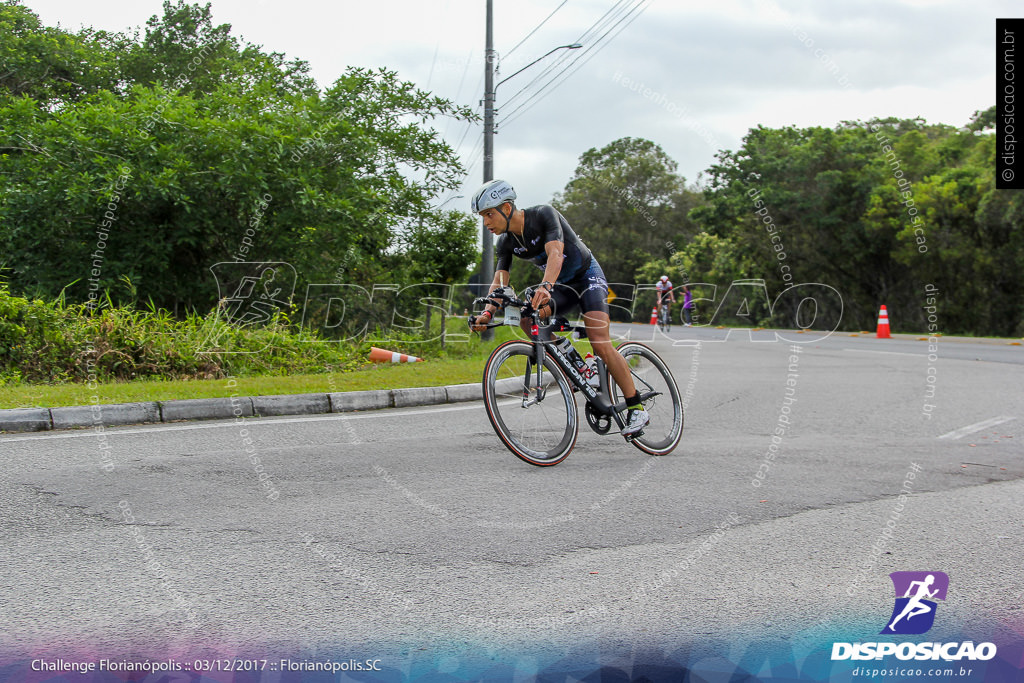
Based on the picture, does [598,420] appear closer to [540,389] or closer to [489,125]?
[540,389]

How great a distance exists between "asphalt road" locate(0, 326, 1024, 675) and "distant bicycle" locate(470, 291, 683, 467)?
0.67ft

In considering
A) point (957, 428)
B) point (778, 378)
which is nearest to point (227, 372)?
point (778, 378)

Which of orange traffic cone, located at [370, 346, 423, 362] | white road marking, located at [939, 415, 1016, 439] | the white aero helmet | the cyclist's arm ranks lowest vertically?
white road marking, located at [939, 415, 1016, 439]

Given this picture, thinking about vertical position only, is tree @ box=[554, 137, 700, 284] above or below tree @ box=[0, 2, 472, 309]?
above

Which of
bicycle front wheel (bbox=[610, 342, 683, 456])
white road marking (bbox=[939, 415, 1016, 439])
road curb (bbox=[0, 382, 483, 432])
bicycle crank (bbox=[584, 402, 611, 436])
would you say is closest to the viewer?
bicycle crank (bbox=[584, 402, 611, 436])

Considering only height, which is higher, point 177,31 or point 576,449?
point 177,31

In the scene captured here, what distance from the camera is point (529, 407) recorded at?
5887 millimetres

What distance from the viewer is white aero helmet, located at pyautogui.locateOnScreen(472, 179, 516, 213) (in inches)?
222

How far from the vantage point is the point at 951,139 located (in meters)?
32.6

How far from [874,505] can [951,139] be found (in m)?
32.3

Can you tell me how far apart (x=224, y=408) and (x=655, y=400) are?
4264 millimetres

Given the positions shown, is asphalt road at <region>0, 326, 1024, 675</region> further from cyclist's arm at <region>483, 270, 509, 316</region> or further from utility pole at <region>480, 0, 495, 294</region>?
utility pole at <region>480, 0, 495, 294</region>

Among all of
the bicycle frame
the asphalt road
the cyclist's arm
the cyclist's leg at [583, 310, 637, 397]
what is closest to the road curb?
Answer: the asphalt road

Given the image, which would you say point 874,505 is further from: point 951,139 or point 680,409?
point 951,139
